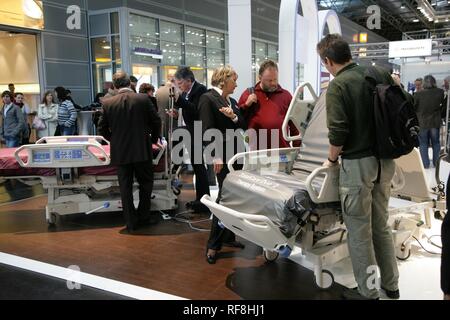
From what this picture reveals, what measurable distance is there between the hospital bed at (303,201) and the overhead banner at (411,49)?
40.4 feet

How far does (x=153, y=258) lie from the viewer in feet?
11.5

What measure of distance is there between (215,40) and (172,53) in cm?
253

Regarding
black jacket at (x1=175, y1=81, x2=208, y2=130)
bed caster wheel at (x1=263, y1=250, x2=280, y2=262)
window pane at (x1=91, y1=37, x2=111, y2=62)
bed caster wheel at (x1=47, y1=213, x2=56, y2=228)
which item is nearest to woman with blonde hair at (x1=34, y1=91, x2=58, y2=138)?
window pane at (x1=91, y1=37, x2=111, y2=62)

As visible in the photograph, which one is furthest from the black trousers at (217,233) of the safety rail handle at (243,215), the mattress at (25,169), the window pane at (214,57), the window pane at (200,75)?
the window pane at (214,57)

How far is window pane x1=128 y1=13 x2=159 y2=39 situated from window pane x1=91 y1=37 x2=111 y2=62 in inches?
30.3

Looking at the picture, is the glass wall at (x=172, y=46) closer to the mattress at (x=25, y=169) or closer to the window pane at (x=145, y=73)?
the window pane at (x=145, y=73)

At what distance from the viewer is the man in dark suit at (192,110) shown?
430 centimetres

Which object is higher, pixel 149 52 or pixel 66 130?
pixel 149 52

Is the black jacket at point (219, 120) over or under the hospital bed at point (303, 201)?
over

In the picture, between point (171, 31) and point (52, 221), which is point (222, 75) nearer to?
point (52, 221)

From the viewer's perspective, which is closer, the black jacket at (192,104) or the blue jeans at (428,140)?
the black jacket at (192,104)

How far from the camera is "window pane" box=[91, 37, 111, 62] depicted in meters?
11.0

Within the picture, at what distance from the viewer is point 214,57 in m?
14.5

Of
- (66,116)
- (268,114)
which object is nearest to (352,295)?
(268,114)
